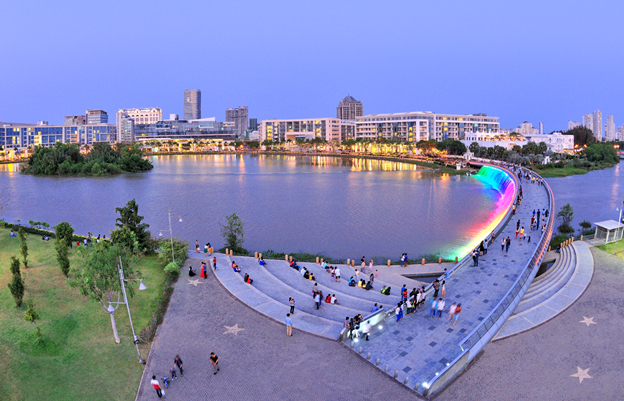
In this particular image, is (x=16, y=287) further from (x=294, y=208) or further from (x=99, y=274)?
(x=294, y=208)

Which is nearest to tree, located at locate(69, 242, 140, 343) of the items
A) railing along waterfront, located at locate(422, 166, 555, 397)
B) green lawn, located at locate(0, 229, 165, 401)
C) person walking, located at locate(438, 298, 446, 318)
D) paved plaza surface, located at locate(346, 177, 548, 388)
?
green lawn, located at locate(0, 229, 165, 401)

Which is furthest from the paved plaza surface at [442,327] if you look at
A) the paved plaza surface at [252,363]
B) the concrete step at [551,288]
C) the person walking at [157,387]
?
the person walking at [157,387]

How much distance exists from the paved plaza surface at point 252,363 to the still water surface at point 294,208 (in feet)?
48.7

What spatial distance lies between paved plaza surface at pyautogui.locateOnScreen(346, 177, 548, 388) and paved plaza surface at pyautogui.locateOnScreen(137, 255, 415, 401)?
0.97 metres

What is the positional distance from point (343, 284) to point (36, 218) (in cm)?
3839

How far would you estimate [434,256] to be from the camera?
3158 cm

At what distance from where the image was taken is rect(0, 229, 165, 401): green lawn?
51.5 ft

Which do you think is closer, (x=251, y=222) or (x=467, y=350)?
(x=467, y=350)

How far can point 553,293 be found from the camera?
73.1 feet

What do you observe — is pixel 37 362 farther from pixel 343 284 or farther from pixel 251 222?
pixel 251 222

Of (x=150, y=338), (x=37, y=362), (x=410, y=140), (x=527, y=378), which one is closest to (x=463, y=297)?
(x=527, y=378)

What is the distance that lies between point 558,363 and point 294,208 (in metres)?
38.2

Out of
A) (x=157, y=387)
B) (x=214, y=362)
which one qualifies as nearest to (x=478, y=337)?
(x=214, y=362)

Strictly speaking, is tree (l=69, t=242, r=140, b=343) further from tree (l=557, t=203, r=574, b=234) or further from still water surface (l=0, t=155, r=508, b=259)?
tree (l=557, t=203, r=574, b=234)
